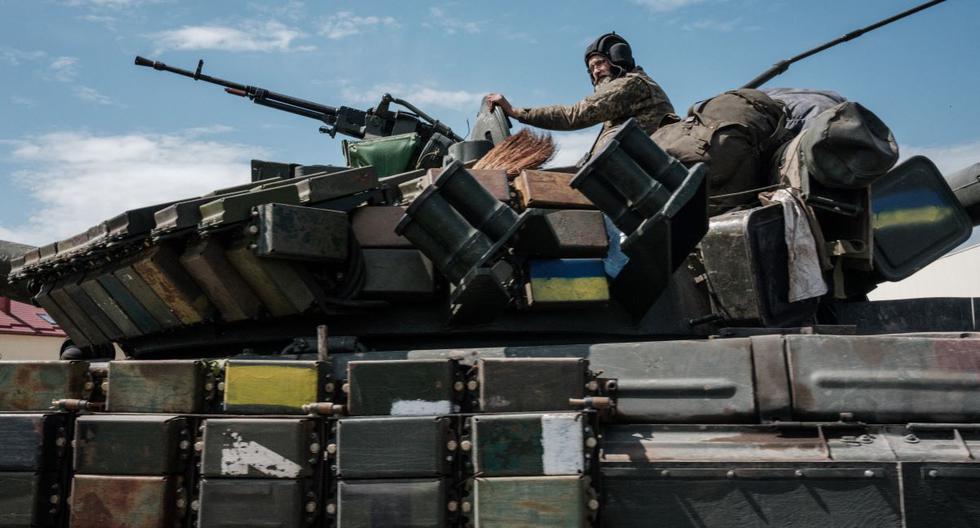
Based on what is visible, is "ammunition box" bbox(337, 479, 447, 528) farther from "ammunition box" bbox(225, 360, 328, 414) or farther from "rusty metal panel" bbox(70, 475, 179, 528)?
"rusty metal panel" bbox(70, 475, 179, 528)

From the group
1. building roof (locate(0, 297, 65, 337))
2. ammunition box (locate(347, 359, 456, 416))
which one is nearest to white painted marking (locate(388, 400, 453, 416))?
ammunition box (locate(347, 359, 456, 416))

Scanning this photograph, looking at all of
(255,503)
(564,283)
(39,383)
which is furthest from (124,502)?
(564,283)

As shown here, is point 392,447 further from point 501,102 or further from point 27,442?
point 501,102

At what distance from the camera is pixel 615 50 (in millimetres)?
6863

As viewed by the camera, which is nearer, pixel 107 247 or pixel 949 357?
pixel 949 357

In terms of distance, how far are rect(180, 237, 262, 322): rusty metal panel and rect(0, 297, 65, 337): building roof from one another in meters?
18.9

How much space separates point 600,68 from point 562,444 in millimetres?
3742

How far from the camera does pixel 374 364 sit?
4203 millimetres

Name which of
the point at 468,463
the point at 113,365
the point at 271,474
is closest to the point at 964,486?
the point at 468,463

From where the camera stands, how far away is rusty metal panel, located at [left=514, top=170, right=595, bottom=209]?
5.13 meters

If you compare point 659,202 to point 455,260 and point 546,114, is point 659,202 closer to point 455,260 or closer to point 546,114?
point 455,260

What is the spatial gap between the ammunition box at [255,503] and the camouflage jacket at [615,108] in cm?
333

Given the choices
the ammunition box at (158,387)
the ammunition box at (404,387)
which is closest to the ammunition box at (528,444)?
the ammunition box at (404,387)

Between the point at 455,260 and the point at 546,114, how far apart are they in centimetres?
231
